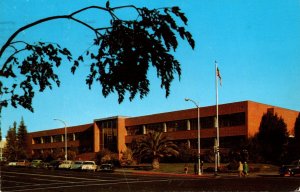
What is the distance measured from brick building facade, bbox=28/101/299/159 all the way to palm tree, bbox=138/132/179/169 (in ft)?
8.83

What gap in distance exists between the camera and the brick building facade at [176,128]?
63.3 meters

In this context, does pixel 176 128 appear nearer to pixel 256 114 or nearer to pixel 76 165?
pixel 256 114

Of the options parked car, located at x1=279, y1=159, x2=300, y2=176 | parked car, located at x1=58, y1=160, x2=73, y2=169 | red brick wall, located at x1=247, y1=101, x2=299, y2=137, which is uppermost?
red brick wall, located at x1=247, y1=101, x2=299, y2=137

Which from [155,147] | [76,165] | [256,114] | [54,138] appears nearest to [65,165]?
[76,165]

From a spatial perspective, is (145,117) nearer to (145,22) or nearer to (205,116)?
(205,116)

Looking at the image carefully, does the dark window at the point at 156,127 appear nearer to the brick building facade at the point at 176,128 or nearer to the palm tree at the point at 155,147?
the brick building facade at the point at 176,128

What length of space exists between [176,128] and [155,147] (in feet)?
59.1

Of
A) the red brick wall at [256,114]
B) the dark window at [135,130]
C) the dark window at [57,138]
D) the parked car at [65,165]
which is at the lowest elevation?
the parked car at [65,165]

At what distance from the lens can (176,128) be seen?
250 feet

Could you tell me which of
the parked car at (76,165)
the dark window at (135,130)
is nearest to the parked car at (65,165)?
the parked car at (76,165)

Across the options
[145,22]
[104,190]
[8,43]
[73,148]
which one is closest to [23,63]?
[8,43]

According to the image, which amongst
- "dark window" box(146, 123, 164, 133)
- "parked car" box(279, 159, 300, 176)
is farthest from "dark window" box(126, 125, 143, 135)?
"parked car" box(279, 159, 300, 176)

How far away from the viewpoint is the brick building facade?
63281 millimetres

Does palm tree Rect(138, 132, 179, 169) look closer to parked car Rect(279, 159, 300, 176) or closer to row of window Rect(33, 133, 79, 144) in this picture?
parked car Rect(279, 159, 300, 176)
